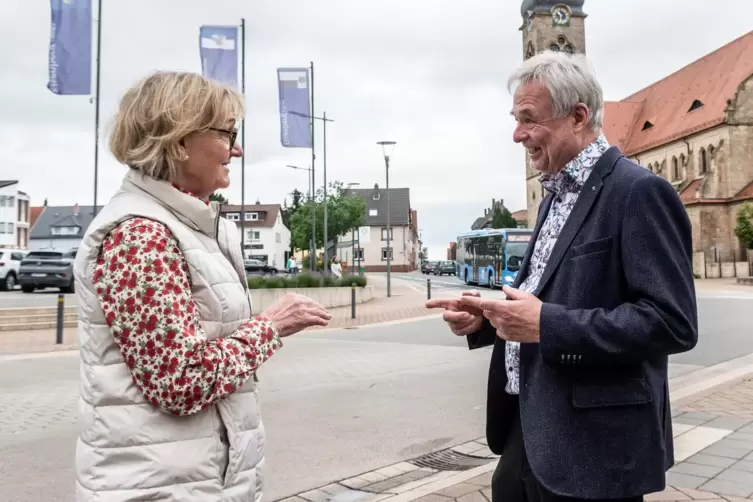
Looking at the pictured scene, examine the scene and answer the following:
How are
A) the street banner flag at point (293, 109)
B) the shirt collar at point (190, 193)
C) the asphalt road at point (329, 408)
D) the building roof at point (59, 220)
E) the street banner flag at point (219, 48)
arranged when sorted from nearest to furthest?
1. the shirt collar at point (190, 193)
2. the asphalt road at point (329, 408)
3. the street banner flag at point (219, 48)
4. the street banner flag at point (293, 109)
5. the building roof at point (59, 220)

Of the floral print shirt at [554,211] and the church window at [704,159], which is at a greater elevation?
the church window at [704,159]

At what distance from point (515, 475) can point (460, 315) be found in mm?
583

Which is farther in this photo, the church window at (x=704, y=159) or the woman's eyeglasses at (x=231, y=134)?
the church window at (x=704, y=159)

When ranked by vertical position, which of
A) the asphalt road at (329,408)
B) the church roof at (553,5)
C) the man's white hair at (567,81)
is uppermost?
the church roof at (553,5)

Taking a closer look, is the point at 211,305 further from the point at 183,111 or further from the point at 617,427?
the point at 617,427

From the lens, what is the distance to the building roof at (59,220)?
236 ft

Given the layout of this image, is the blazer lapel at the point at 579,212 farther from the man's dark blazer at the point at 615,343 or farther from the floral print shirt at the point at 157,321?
the floral print shirt at the point at 157,321

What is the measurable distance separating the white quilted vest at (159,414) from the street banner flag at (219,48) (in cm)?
2203

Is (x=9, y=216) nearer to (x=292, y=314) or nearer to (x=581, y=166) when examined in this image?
(x=292, y=314)

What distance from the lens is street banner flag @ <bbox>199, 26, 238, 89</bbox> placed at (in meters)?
22.9

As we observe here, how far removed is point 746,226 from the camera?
42812 mm

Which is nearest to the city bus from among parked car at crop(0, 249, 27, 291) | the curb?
parked car at crop(0, 249, 27, 291)

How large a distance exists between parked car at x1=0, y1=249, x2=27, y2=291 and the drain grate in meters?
27.5

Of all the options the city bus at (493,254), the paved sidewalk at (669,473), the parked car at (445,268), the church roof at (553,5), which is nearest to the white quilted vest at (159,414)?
the paved sidewalk at (669,473)
